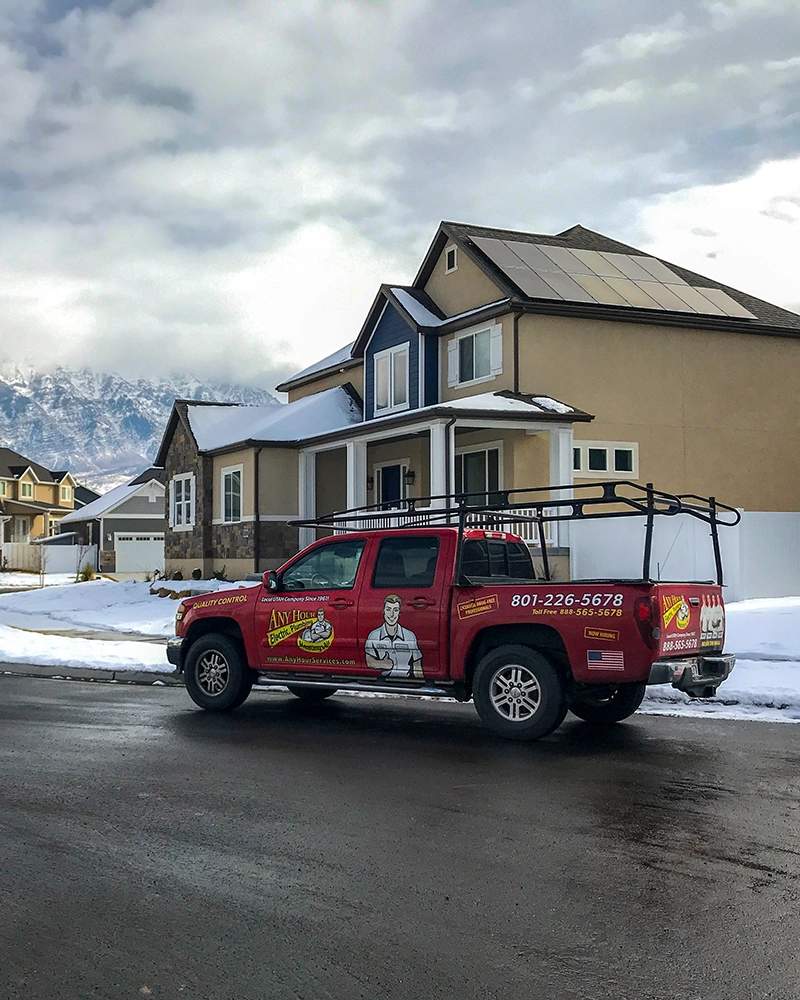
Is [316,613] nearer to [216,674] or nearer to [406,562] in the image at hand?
[406,562]

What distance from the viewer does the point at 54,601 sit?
30.4m

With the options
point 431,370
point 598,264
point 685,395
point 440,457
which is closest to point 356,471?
point 431,370

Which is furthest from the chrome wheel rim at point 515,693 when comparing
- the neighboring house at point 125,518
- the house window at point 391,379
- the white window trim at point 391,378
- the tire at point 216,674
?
the neighboring house at point 125,518

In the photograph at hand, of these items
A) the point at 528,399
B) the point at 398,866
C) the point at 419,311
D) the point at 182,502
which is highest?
the point at 419,311

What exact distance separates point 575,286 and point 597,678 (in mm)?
19325

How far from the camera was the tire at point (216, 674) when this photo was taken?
1175cm

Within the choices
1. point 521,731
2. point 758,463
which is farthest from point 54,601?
point 521,731

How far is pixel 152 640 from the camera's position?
2003 cm

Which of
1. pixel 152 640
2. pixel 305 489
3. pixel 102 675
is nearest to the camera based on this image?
pixel 102 675

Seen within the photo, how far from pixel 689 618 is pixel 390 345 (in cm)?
2081

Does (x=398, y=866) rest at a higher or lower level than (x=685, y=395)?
lower

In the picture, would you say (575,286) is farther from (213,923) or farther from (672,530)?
(213,923)

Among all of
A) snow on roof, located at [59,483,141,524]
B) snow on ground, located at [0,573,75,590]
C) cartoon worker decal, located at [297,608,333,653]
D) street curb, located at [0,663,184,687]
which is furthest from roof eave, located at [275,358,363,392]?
snow on roof, located at [59,483,141,524]

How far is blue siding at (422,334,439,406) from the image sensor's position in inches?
1120
